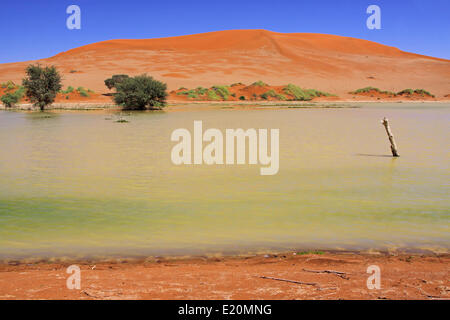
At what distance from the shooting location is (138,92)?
103ft

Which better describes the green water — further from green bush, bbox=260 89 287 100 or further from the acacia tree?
green bush, bbox=260 89 287 100

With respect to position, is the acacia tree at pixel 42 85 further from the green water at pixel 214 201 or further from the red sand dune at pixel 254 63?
the red sand dune at pixel 254 63

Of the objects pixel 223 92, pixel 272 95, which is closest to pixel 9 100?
pixel 223 92

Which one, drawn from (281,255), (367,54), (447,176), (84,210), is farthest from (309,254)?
(367,54)

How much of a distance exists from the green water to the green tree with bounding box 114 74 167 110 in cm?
1716

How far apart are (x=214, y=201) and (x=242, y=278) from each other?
363 cm

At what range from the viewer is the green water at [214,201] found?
6.02m

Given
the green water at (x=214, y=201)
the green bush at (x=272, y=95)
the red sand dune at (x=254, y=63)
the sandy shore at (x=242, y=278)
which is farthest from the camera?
the red sand dune at (x=254, y=63)

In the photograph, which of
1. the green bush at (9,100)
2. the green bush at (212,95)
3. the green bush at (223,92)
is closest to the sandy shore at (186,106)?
the green bush at (9,100)

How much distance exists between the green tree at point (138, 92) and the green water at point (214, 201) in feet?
56.3

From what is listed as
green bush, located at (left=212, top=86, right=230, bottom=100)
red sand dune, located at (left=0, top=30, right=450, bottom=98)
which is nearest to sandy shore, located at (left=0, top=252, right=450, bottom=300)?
green bush, located at (left=212, top=86, right=230, bottom=100)

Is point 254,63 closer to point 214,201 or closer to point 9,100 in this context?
point 9,100

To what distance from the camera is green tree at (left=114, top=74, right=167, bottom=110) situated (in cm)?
3145

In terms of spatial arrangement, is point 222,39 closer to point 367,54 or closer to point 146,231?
point 367,54
